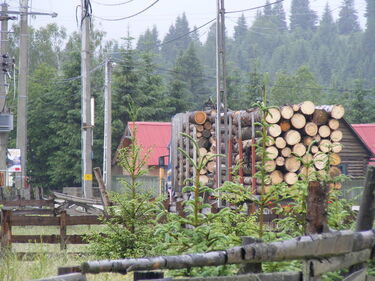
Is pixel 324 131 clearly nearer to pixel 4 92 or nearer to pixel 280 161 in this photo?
pixel 280 161

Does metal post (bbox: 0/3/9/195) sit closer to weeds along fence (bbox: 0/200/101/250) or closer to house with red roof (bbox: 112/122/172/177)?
weeds along fence (bbox: 0/200/101/250)

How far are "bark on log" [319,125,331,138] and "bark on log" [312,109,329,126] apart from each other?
6.1 inches

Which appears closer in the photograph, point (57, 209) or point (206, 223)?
point (206, 223)

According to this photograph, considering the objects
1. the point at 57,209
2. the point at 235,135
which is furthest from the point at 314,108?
the point at 57,209

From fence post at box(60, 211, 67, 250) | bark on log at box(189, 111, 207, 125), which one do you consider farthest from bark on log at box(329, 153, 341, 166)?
bark on log at box(189, 111, 207, 125)

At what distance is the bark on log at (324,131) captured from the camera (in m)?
21.6

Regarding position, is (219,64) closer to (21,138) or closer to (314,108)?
(314,108)

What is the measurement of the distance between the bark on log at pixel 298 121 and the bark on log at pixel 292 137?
246 mm

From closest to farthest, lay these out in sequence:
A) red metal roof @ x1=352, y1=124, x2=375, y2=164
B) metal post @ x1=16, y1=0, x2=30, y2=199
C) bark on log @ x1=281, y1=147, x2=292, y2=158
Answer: bark on log @ x1=281, y1=147, x2=292, y2=158 < metal post @ x1=16, y1=0, x2=30, y2=199 < red metal roof @ x1=352, y1=124, x2=375, y2=164

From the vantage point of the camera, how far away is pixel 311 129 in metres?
21.5

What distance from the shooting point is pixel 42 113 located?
62.7 m

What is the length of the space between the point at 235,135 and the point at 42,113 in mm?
42686

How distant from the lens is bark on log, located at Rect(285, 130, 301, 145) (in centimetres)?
2112

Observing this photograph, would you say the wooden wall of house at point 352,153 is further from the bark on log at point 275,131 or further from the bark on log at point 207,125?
the bark on log at point 275,131
